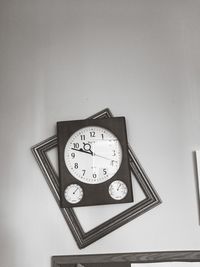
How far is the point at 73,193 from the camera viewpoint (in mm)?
1475

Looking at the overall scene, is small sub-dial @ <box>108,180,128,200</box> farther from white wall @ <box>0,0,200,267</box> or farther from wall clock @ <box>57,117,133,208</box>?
white wall @ <box>0,0,200,267</box>

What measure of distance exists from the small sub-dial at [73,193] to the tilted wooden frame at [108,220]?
0.04 meters

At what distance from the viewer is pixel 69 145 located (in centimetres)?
153

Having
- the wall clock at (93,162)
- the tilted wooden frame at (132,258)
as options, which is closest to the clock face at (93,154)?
the wall clock at (93,162)

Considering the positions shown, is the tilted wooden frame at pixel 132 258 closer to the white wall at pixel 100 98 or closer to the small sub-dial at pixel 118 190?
the white wall at pixel 100 98

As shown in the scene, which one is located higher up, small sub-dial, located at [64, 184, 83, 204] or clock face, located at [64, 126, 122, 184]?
clock face, located at [64, 126, 122, 184]

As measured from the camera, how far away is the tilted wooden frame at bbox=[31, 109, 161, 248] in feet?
4.72

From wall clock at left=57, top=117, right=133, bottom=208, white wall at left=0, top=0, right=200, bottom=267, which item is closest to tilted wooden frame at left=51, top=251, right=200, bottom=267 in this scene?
white wall at left=0, top=0, right=200, bottom=267

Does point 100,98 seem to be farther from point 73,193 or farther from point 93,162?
point 73,193

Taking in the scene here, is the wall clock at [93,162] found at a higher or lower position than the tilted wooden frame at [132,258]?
higher

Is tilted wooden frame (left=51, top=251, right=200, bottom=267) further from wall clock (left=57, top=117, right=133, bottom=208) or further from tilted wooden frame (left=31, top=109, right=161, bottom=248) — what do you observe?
wall clock (left=57, top=117, right=133, bottom=208)

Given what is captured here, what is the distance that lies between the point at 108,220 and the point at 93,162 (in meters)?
0.25

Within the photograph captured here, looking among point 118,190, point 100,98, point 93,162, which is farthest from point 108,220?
→ point 100,98

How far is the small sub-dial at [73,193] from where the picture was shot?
1.47m
